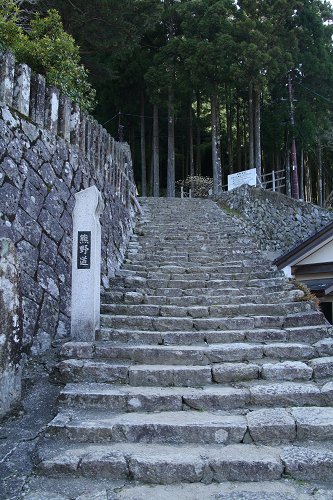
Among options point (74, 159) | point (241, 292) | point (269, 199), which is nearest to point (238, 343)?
point (241, 292)

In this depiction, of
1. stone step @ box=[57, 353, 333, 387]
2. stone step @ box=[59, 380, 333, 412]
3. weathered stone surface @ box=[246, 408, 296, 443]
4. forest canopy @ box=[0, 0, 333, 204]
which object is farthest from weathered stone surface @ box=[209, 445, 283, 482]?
forest canopy @ box=[0, 0, 333, 204]

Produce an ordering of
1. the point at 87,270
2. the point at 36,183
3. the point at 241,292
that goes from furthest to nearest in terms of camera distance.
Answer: the point at 241,292
the point at 36,183
the point at 87,270

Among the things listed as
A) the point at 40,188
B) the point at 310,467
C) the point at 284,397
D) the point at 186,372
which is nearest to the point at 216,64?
the point at 40,188

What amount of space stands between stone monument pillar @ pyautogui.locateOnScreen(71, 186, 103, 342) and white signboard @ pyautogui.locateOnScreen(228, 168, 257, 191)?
12.2 meters

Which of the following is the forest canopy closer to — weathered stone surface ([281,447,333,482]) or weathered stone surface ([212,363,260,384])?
weathered stone surface ([212,363,260,384])

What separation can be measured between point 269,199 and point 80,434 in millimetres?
13977

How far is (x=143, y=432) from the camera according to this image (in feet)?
10.2

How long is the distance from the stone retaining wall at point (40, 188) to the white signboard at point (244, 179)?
419 inches

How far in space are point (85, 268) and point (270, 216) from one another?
40.7 feet

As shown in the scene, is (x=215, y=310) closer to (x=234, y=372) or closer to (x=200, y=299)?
(x=200, y=299)

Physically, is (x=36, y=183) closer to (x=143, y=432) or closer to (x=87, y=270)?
(x=87, y=270)

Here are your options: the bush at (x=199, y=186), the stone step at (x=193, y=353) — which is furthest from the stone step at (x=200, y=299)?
the bush at (x=199, y=186)

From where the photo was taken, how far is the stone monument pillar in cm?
429

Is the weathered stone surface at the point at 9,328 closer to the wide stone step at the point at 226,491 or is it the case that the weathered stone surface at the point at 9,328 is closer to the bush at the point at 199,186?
the wide stone step at the point at 226,491
